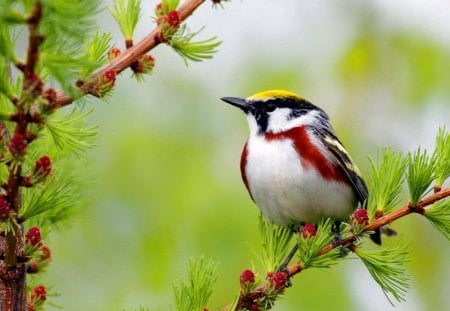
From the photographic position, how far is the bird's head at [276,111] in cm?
348

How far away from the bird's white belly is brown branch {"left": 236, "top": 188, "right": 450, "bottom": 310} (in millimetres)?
918

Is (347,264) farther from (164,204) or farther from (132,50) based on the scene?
(132,50)

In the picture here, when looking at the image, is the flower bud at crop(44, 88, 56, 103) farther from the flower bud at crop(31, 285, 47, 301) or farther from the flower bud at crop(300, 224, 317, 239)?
the flower bud at crop(300, 224, 317, 239)

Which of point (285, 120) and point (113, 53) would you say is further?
point (285, 120)

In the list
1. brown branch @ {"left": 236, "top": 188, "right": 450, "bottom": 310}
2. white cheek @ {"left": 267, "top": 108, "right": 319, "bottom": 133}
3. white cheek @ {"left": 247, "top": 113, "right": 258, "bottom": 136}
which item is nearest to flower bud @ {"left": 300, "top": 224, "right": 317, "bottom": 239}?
brown branch @ {"left": 236, "top": 188, "right": 450, "bottom": 310}

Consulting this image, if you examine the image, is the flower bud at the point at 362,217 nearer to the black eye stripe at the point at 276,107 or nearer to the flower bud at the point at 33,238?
the flower bud at the point at 33,238

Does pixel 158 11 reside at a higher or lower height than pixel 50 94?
higher

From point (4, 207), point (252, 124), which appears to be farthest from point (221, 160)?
point (4, 207)

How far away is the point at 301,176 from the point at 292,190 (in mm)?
64

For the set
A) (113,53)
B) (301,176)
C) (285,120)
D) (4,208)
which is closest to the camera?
(4,208)

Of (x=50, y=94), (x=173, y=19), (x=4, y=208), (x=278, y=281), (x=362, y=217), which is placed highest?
(x=173, y=19)

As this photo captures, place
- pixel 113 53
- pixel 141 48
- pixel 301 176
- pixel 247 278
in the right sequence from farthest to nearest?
pixel 301 176
pixel 247 278
pixel 113 53
pixel 141 48

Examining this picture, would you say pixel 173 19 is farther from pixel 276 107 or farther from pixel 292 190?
pixel 276 107

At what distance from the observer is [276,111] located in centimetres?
351
